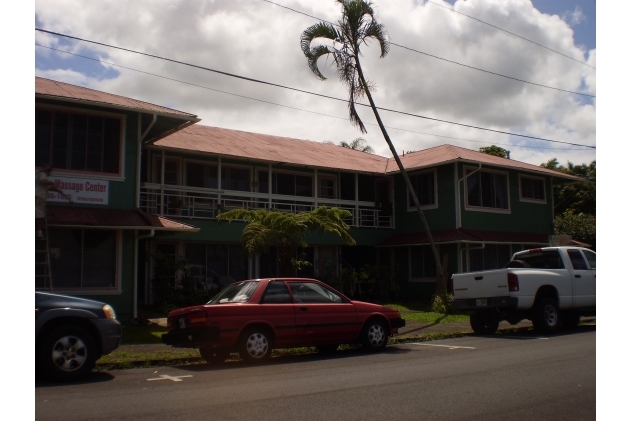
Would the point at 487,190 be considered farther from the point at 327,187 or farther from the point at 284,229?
the point at 284,229

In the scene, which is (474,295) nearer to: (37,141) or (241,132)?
(37,141)

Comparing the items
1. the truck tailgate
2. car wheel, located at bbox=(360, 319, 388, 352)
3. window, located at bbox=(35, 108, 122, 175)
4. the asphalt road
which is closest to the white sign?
window, located at bbox=(35, 108, 122, 175)

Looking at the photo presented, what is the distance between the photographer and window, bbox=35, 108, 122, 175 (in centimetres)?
1497

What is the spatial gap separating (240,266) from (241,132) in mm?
6705

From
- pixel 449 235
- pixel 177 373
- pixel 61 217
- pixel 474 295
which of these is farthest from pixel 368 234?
pixel 177 373

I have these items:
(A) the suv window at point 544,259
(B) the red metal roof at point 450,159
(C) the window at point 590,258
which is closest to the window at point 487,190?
(B) the red metal roof at point 450,159

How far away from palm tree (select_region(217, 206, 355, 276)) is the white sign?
3.71m

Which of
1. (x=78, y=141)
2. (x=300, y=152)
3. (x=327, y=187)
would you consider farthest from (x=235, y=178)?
(x=78, y=141)

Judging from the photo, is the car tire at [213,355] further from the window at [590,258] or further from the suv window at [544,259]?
the window at [590,258]

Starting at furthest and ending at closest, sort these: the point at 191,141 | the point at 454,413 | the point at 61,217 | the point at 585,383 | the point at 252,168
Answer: the point at 252,168 → the point at 191,141 → the point at 61,217 → the point at 585,383 → the point at 454,413

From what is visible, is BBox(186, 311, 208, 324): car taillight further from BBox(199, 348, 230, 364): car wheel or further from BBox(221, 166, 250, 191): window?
BBox(221, 166, 250, 191): window

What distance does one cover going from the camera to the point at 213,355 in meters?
10.8

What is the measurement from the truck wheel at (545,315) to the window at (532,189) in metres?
11.6

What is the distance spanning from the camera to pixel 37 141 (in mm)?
14828
